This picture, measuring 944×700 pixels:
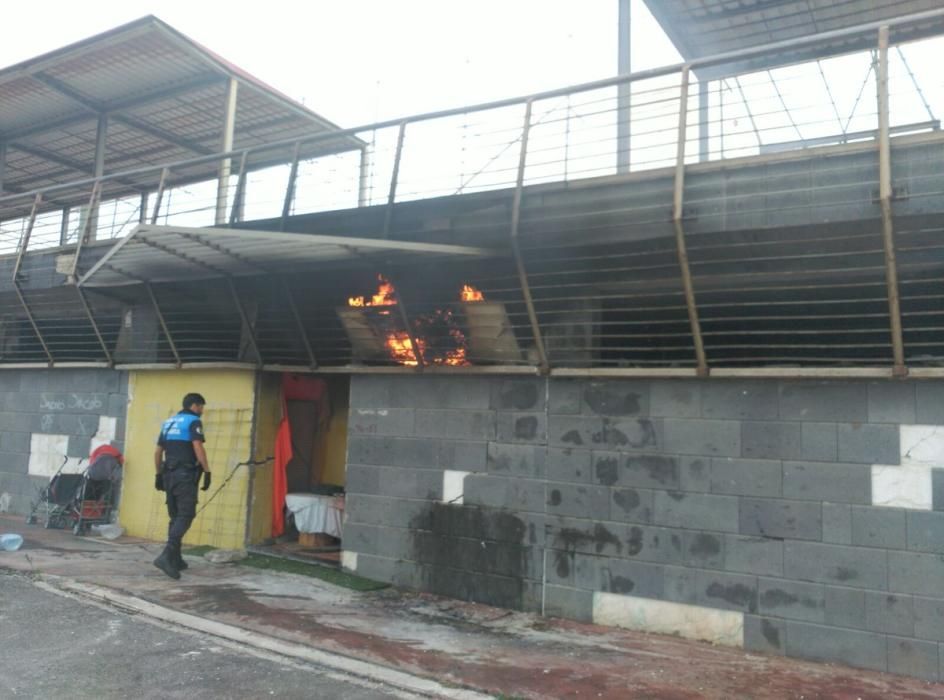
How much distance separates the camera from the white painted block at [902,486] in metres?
5.33

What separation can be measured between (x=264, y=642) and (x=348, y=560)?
7.87 ft

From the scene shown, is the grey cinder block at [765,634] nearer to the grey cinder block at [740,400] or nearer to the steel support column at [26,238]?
the grey cinder block at [740,400]

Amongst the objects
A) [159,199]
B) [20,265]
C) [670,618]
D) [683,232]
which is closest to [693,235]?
[683,232]

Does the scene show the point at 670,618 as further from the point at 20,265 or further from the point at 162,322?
the point at 20,265

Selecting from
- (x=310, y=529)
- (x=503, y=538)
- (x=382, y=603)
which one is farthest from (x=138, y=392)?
(x=503, y=538)

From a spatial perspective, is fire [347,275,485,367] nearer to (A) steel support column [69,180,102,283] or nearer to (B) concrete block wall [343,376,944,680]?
(B) concrete block wall [343,376,944,680]

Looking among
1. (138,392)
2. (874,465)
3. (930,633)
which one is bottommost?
(930,633)

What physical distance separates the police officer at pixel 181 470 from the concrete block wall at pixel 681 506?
5.84 ft

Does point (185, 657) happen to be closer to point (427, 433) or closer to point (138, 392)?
point (427, 433)

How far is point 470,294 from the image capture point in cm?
712

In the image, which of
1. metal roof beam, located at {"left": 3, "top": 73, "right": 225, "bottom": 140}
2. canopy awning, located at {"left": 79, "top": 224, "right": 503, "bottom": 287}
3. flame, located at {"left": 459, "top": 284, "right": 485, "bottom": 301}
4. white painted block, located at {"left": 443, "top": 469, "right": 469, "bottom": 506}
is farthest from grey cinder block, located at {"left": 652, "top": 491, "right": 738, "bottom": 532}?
metal roof beam, located at {"left": 3, "top": 73, "right": 225, "bottom": 140}

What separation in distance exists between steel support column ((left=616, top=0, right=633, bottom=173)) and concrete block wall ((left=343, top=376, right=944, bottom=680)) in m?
2.18

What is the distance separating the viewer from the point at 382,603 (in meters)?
6.96

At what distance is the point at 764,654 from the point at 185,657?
4384mm
